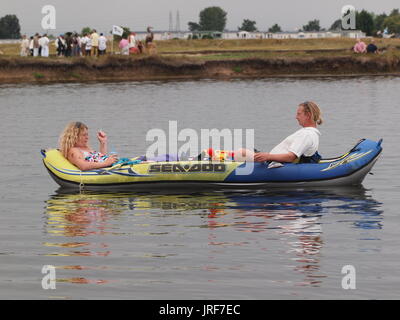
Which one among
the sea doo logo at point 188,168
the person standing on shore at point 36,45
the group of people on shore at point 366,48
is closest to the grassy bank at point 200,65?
the group of people on shore at point 366,48

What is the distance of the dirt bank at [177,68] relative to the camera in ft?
171

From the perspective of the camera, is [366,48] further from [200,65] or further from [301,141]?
[301,141]

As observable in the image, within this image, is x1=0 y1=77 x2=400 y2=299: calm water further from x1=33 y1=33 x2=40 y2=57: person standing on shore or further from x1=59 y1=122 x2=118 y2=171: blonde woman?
x1=33 y1=33 x2=40 y2=57: person standing on shore

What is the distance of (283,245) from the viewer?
1381 centimetres

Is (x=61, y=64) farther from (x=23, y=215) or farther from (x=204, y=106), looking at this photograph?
(x=23, y=215)

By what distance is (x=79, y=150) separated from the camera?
1878cm

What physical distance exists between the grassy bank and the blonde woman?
3372 centimetres

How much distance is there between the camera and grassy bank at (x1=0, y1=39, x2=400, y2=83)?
52.1m
